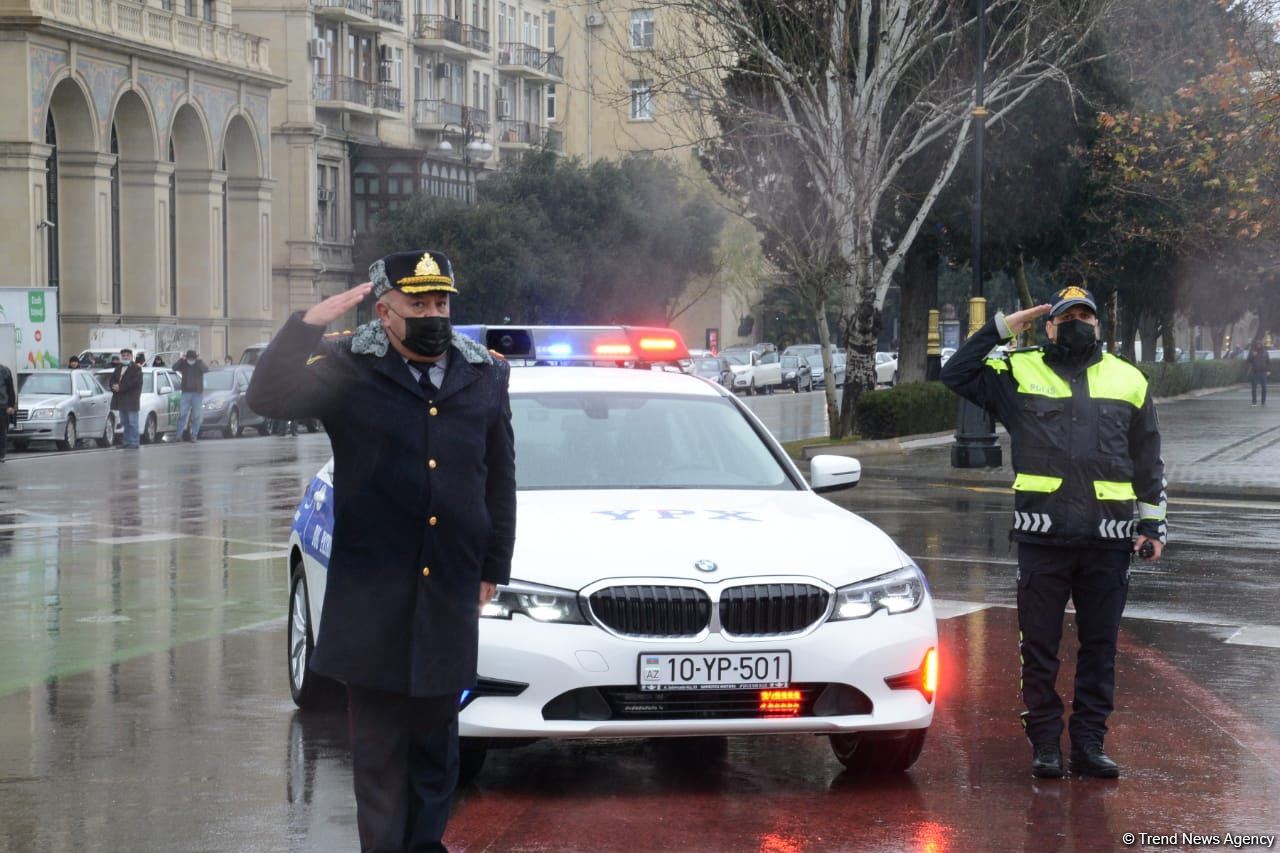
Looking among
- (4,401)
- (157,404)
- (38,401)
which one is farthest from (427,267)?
(157,404)

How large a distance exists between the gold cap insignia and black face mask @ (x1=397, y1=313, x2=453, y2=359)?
4.5 inches

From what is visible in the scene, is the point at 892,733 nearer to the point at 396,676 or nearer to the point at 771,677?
the point at 771,677

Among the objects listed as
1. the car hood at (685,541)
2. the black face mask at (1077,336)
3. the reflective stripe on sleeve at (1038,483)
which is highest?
the black face mask at (1077,336)

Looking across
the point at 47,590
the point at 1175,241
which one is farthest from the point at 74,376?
the point at 47,590

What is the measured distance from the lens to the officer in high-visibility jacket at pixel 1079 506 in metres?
7.04

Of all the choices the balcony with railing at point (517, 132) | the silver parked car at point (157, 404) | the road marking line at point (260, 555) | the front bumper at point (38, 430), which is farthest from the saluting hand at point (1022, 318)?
the balcony with railing at point (517, 132)

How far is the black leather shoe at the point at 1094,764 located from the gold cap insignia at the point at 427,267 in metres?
3.41

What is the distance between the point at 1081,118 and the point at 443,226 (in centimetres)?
3133

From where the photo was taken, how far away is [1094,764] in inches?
278

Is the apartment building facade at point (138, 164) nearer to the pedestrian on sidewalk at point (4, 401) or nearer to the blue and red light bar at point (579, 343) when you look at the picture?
the pedestrian on sidewalk at point (4, 401)

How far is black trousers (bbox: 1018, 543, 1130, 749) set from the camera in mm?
7082

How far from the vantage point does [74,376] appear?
35.3 m

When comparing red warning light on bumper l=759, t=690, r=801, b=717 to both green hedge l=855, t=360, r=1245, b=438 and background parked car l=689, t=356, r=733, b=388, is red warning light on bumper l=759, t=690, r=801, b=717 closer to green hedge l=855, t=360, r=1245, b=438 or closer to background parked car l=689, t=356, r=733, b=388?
green hedge l=855, t=360, r=1245, b=438

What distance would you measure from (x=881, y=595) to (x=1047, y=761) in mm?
911
